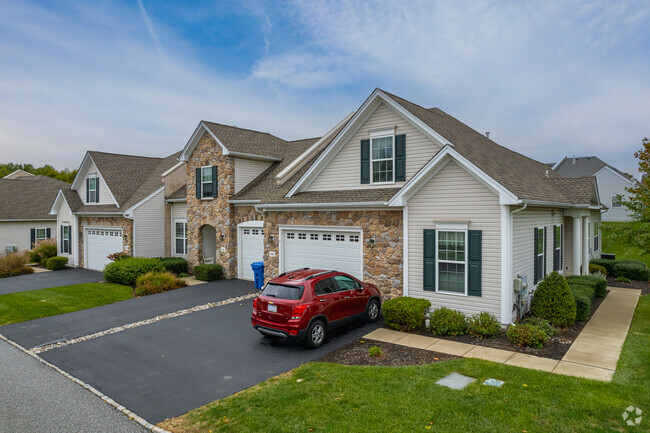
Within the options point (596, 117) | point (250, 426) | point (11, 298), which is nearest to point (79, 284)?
point (11, 298)

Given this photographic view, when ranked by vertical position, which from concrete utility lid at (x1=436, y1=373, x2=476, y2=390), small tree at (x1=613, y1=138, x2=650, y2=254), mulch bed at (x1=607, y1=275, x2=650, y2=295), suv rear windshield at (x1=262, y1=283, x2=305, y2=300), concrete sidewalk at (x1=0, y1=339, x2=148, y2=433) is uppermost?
small tree at (x1=613, y1=138, x2=650, y2=254)

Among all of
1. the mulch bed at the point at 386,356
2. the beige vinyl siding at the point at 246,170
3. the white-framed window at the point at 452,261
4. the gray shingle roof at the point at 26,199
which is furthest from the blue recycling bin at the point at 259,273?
the gray shingle roof at the point at 26,199

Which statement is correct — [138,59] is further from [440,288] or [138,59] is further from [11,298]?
[440,288]

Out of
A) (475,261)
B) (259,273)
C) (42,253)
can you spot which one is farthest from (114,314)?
(42,253)

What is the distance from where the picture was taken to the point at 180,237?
73.4ft

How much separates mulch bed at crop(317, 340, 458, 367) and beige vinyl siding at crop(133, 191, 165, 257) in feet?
53.2

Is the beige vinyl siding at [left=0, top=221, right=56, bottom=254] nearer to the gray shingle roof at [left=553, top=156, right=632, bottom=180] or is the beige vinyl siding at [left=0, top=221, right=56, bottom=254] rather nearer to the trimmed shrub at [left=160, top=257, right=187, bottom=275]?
the trimmed shrub at [left=160, top=257, right=187, bottom=275]

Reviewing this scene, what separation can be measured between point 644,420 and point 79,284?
2147cm

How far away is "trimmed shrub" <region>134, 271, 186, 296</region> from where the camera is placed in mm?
16625

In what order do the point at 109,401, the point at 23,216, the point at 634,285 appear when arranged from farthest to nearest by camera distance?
the point at 23,216 < the point at 634,285 < the point at 109,401

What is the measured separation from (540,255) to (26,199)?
1508 inches

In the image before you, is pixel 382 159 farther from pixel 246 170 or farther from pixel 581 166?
pixel 581 166

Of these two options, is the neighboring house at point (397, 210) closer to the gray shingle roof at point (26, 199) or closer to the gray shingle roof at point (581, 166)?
the gray shingle roof at point (26, 199)

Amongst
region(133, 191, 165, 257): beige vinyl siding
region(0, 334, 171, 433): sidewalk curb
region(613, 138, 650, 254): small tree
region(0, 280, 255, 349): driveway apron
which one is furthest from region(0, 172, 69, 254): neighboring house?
region(613, 138, 650, 254): small tree
